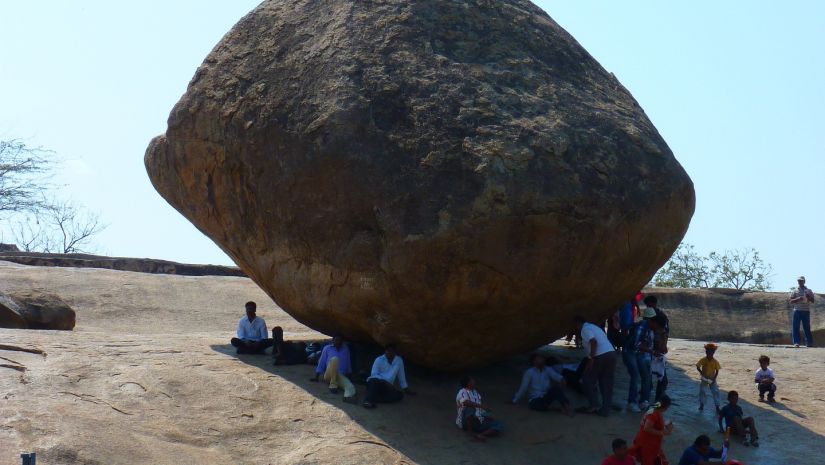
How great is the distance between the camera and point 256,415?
7230 mm

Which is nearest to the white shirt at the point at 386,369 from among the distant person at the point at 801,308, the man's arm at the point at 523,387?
the man's arm at the point at 523,387

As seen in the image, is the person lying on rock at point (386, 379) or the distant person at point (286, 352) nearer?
the person lying on rock at point (386, 379)

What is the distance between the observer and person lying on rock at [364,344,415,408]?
770 cm

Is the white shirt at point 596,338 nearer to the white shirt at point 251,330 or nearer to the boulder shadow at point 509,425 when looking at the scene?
the boulder shadow at point 509,425

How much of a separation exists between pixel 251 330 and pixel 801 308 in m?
6.80

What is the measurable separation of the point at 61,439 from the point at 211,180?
283cm

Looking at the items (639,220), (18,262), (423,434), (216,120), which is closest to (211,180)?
(216,120)

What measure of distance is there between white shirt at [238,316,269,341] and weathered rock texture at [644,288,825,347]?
7298 millimetres

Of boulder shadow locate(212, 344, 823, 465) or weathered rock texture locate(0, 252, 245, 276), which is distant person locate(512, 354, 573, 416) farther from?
weathered rock texture locate(0, 252, 245, 276)

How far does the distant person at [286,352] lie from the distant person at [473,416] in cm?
146

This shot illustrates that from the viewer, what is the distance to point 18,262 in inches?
567

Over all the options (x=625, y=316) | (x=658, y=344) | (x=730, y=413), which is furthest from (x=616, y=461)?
(x=625, y=316)

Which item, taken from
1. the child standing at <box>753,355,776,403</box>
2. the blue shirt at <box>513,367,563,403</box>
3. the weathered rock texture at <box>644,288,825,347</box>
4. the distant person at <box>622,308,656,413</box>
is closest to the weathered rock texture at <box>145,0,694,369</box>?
the blue shirt at <box>513,367,563,403</box>

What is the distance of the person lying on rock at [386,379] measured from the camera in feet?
25.3
